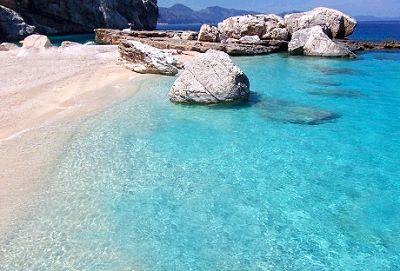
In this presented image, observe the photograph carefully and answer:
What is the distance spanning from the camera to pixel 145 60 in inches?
959

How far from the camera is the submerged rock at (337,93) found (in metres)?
20.7

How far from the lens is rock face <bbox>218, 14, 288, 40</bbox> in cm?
4128

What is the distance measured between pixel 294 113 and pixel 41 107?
11.1 meters

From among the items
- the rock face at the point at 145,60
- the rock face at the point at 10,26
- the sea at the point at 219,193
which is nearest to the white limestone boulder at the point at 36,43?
the rock face at the point at 145,60

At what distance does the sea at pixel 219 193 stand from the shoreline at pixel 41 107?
50 cm

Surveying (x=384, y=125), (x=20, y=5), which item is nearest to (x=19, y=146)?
(x=384, y=125)

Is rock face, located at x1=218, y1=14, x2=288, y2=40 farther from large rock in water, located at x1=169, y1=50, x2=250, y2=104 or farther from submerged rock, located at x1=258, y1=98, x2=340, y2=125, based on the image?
large rock in water, located at x1=169, y1=50, x2=250, y2=104

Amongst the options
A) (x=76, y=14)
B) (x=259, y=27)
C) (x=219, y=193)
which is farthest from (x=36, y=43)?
(x=76, y=14)

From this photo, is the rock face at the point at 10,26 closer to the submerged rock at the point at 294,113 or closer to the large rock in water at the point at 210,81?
the large rock in water at the point at 210,81

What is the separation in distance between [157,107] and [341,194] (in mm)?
9630

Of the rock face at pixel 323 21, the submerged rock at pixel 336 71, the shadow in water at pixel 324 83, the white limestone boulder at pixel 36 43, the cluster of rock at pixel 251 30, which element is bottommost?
the white limestone boulder at pixel 36 43

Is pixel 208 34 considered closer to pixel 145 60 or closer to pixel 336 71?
pixel 336 71

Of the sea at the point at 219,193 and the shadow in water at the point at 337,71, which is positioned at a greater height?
the shadow in water at the point at 337,71

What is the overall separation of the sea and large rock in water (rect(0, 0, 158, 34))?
212 ft
